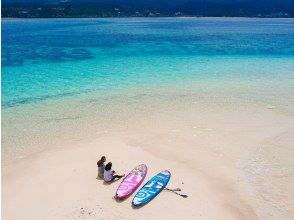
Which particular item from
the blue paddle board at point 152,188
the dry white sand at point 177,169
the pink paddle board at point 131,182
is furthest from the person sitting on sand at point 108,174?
the blue paddle board at point 152,188

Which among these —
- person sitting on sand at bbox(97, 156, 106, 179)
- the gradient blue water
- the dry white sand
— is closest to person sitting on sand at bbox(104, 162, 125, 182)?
the dry white sand

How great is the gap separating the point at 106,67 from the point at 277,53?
26803 mm

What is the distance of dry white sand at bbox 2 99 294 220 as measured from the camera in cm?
1327

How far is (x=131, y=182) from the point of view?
14.6m

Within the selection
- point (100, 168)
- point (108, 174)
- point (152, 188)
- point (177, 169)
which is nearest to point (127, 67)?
point (177, 169)

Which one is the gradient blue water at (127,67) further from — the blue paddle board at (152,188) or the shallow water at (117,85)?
the blue paddle board at (152,188)

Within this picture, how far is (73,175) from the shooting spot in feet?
52.1

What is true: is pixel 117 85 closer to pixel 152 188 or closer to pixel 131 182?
pixel 131 182

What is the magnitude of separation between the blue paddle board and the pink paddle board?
0.36 meters

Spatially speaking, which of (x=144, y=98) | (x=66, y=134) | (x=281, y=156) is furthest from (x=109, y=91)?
(x=281, y=156)

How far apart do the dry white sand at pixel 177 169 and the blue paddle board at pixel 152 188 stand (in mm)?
229

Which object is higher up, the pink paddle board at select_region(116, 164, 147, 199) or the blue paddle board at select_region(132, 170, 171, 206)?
the pink paddle board at select_region(116, 164, 147, 199)

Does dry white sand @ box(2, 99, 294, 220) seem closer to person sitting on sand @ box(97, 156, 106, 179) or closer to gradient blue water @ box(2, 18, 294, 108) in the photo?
person sitting on sand @ box(97, 156, 106, 179)

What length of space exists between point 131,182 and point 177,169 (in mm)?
2777
